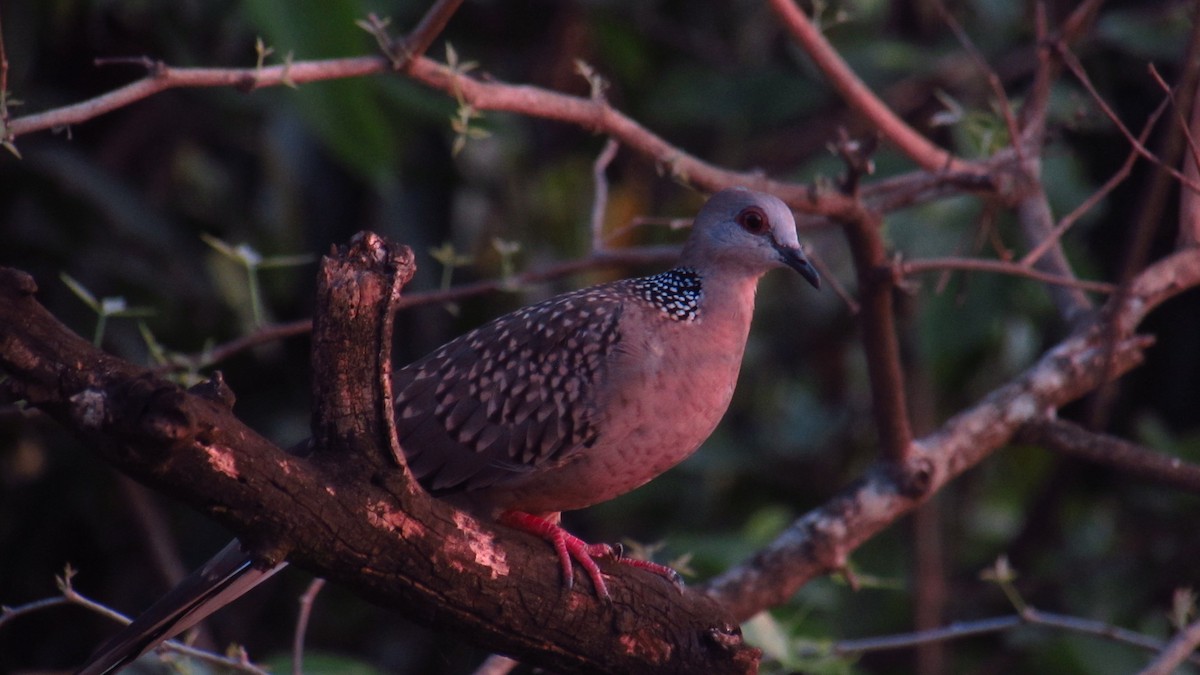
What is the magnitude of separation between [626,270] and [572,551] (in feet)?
11.1

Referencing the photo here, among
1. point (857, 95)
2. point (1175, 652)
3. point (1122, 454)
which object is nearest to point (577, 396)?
point (857, 95)

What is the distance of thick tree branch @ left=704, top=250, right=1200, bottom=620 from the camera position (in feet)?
12.9

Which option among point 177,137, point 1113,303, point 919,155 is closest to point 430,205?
point 177,137

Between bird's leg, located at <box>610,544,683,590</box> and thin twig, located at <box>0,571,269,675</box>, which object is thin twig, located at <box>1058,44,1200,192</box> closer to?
bird's leg, located at <box>610,544,683,590</box>

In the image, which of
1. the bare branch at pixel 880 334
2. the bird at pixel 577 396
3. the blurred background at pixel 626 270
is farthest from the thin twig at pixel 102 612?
the blurred background at pixel 626 270

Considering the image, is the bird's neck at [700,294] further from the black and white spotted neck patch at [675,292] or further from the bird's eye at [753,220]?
the bird's eye at [753,220]

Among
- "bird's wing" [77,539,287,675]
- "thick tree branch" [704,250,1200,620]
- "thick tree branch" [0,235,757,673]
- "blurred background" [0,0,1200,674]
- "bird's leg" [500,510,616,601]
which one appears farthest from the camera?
"blurred background" [0,0,1200,674]

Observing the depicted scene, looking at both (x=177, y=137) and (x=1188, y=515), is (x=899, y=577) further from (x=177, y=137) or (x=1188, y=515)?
(x=177, y=137)

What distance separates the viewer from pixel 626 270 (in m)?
6.44

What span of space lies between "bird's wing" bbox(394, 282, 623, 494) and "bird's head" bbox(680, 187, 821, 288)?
32 centimetres

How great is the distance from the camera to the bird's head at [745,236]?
364 cm

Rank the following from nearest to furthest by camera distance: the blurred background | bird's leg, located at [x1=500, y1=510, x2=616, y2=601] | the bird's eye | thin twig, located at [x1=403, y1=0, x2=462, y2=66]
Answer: bird's leg, located at [x1=500, y1=510, x2=616, y2=601]
thin twig, located at [x1=403, y1=0, x2=462, y2=66]
the bird's eye
the blurred background

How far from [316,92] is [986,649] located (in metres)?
3.92

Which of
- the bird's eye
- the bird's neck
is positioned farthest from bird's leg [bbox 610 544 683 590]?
the bird's eye
